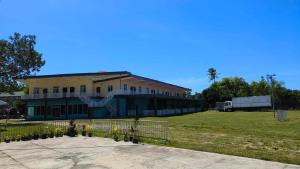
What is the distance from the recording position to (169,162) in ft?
30.2

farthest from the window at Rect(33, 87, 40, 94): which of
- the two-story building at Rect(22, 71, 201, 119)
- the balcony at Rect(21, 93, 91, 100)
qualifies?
the balcony at Rect(21, 93, 91, 100)

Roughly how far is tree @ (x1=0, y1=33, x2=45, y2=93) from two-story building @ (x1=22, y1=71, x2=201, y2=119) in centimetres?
1171

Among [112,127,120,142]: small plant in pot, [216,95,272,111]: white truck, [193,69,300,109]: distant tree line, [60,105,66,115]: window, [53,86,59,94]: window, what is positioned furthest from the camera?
[193,69,300,109]: distant tree line

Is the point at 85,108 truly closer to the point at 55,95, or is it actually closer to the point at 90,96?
the point at 90,96

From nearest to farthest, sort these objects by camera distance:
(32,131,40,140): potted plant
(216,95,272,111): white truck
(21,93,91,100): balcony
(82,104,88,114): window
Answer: (32,131,40,140): potted plant → (82,104,88,114): window → (21,93,91,100): balcony → (216,95,272,111): white truck

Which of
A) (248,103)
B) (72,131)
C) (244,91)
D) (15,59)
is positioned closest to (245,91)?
(244,91)

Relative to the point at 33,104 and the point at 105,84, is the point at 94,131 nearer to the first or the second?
the point at 105,84

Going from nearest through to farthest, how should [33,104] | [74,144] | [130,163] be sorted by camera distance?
[130,163]
[74,144]
[33,104]

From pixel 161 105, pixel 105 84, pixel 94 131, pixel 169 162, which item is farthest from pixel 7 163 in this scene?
pixel 161 105

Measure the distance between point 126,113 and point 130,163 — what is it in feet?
130

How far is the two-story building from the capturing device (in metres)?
47.6

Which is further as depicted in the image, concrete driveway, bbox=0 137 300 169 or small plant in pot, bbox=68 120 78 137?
small plant in pot, bbox=68 120 78 137

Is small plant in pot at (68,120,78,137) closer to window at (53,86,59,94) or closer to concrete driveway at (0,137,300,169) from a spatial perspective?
concrete driveway at (0,137,300,169)

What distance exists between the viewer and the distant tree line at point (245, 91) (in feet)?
283
